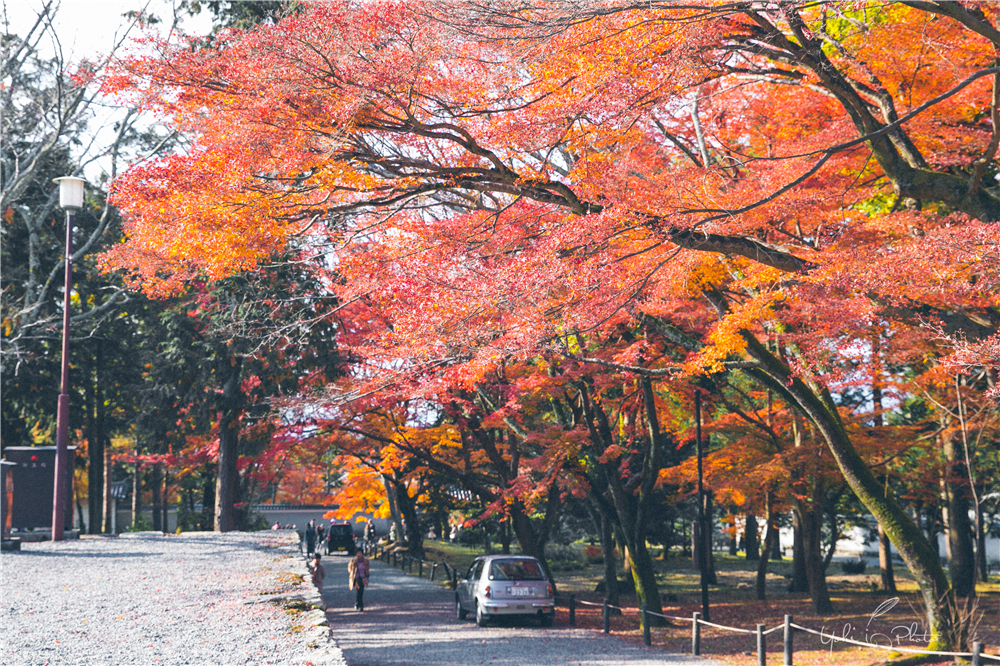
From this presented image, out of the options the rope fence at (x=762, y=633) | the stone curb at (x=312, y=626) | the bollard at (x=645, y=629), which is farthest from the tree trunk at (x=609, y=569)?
the stone curb at (x=312, y=626)

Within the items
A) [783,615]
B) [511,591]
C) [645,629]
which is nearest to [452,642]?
[511,591]

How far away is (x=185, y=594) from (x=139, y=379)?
84.6 feet

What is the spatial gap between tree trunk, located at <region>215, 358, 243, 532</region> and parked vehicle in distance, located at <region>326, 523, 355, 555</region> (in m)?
17.2

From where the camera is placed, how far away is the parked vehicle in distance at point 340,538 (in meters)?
42.3

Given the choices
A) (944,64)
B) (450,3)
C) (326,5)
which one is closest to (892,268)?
(944,64)

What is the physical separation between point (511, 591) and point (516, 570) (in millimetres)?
540

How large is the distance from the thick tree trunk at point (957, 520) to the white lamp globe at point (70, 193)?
2198 centimetres

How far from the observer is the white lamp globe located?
16.2m

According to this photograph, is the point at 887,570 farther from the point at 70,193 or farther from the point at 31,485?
the point at 70,193

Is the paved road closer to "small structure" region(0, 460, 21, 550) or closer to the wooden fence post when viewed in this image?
the wooden fence post

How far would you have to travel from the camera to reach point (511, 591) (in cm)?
1680

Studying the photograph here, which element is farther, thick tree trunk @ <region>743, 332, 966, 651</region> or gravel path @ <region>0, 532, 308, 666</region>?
thick tree trunk @ <region>743, 332, 966, 651</region>

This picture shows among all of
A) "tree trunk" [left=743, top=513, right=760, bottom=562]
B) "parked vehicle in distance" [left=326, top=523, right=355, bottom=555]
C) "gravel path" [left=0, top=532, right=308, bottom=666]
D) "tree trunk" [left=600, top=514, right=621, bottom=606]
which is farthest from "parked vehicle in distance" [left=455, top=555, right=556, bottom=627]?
"parked vehicle in distance" [left=326, top=523, right=355, bottom=555]

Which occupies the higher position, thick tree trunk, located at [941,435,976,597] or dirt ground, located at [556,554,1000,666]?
thick tree trunk, located at [941,435,976,597]
